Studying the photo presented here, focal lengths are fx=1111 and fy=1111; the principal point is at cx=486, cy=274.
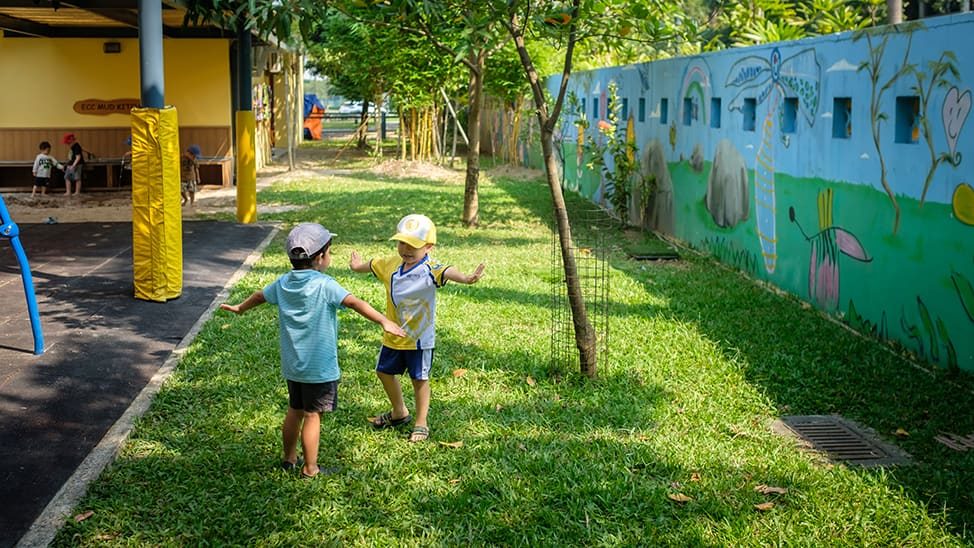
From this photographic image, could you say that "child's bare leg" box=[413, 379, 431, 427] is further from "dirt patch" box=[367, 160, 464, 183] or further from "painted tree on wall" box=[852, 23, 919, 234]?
"dirt patch" box=[367, 160, 464, 183]

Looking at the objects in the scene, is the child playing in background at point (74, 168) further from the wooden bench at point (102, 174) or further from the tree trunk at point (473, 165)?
the tree trunk at point (473, 165)

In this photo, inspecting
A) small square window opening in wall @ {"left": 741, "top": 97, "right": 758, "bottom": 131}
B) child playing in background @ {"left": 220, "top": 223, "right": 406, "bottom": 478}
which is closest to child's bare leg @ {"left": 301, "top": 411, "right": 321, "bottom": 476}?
child playing in background @ {"left": 220, "top": 223, "right": 406, "bottom": 478}

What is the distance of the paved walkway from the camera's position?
18.9 ft

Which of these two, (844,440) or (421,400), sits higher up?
(421,400)

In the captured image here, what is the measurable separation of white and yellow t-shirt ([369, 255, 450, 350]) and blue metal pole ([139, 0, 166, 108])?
17.2 ft

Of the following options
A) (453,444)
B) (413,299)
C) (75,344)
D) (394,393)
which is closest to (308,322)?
(413,299)

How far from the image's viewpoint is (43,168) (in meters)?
19.4

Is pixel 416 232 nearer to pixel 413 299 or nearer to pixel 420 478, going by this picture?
pixel 413 299

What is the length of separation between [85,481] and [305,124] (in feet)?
131

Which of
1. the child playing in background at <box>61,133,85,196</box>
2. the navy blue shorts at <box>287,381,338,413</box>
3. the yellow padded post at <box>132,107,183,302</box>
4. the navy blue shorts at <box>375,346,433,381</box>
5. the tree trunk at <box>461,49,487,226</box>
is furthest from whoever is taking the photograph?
the child playing in background at <box>61,133,85,196</box>

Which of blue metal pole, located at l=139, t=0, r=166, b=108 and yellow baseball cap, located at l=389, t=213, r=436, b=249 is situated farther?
blue metal pole, located at l=139, t=0, r=166, b=108

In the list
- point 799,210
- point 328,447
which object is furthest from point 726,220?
point 328,447

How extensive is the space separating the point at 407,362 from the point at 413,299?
1.21 ft

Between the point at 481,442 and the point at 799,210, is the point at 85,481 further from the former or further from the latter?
the point at 799,210
